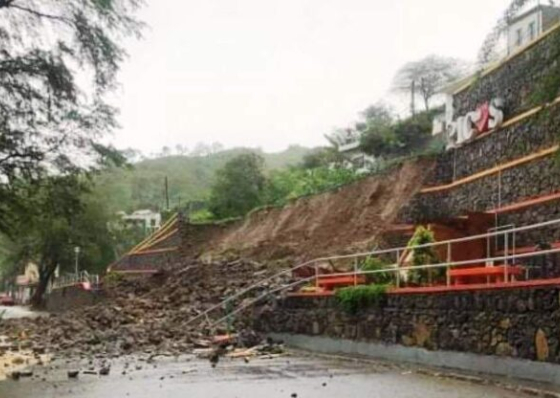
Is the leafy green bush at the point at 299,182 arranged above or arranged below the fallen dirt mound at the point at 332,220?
above

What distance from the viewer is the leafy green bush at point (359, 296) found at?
1509cm

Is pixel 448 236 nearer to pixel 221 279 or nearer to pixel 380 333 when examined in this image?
pixel 380 333

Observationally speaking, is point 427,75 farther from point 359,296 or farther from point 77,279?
point 359,296

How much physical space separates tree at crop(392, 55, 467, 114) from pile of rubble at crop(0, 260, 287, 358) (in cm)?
3940

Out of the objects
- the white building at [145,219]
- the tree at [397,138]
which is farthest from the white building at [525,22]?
the white building at [145,219]

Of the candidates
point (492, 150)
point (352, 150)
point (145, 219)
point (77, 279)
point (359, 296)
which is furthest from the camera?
point (145, 219)

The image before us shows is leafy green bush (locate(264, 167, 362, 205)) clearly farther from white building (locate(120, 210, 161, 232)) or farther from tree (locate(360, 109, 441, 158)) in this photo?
white building (locate(120, 210, 161, 232))

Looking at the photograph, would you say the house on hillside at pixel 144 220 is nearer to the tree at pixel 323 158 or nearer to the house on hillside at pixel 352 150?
the tree at pixel 323 158

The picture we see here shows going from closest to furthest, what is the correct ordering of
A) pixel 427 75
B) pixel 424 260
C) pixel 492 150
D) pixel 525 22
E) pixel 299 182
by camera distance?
pixel 525 22
pixel 424 260
pixel 492 150
pixel 299 182
pixel 427 75

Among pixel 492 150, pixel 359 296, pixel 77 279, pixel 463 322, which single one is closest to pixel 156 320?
pixel 359 296

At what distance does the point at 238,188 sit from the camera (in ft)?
166

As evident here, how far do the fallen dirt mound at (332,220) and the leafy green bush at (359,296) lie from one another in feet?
36.9

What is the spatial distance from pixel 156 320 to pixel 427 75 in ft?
168

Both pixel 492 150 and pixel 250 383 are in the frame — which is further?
pixel 492 150
